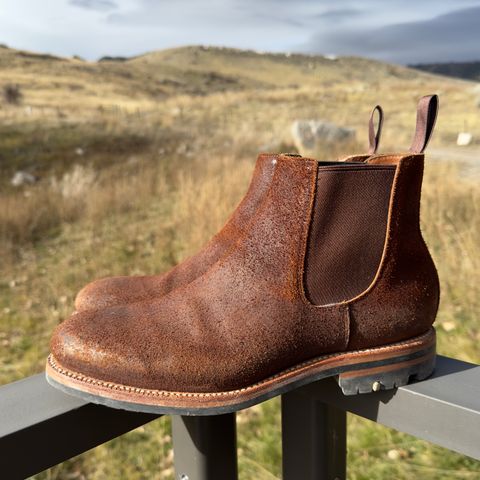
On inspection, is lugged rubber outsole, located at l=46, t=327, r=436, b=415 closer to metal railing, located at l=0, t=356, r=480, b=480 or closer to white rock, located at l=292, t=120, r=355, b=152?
metal railing, located at l=0, t=356, r=480, b=480

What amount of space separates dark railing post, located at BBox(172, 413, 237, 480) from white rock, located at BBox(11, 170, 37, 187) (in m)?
7.91

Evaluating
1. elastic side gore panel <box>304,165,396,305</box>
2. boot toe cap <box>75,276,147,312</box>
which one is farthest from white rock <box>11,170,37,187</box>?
elastic side gore panel <box>304,165,396,305</box>

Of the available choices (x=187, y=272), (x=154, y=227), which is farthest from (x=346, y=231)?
(x=154, y=227)

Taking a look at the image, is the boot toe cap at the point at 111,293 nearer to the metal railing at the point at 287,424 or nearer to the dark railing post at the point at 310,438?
the metal railing at the point at 287,424

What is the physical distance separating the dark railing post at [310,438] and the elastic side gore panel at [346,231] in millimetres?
303

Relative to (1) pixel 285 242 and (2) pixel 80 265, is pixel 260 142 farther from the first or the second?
(1) pixel 285 242

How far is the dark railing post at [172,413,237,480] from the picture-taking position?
1.15 metres

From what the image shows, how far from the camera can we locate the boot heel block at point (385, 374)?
0.99 meters

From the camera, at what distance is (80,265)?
478 centimetres

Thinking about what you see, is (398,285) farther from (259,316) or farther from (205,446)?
(205,446)

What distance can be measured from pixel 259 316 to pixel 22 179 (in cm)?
853

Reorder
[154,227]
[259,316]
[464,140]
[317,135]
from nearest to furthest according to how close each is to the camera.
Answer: [259,316]
[154,227]
[317,135]
[464,140]

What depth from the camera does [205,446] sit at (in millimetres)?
1154

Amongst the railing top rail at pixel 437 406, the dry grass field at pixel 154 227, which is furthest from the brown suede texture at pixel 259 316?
the dry grass field at pixel 154 227
